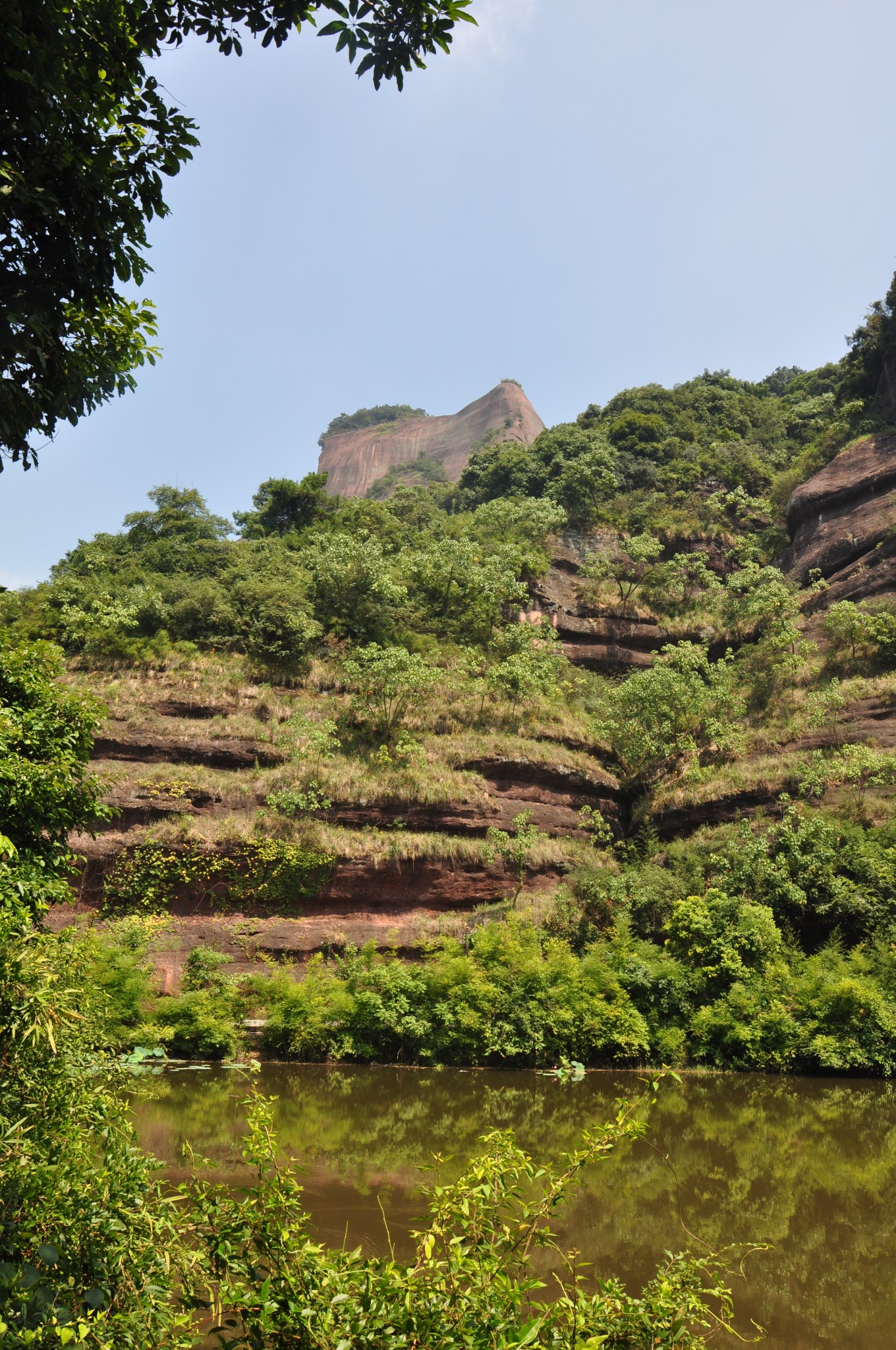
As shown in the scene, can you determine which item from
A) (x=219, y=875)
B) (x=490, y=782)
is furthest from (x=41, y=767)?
(x=490, y=782)

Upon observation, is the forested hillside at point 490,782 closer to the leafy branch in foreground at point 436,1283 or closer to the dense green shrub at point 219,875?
the dense green shrub at point 219,875

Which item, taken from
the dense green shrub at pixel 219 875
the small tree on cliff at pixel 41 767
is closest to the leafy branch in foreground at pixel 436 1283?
the small tree on cliff at pixel 41 767

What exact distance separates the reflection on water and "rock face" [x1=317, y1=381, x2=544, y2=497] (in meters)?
66.4

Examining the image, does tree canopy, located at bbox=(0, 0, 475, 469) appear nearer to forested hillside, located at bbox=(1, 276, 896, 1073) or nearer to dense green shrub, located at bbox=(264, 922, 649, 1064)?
forested hillside, located at bbox=(1, 276, 896, 1073)

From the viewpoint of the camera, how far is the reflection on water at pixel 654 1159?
670 cm

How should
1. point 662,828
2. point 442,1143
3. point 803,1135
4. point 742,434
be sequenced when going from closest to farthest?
point 442,1143 → point 803,1135 → point 662,828 → point 742,434

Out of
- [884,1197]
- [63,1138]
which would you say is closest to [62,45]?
[63,1138]

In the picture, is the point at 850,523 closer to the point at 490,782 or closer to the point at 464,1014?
the point at 490,782

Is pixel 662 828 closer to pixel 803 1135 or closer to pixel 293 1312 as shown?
pixel 803 1135

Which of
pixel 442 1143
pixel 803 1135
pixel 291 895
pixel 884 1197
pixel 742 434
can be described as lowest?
pixel 803 1135

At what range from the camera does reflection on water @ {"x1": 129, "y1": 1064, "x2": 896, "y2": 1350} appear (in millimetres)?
6699

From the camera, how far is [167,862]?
1986 centimetres

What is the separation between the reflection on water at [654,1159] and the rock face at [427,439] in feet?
218

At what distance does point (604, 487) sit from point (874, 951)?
23.8 meters
